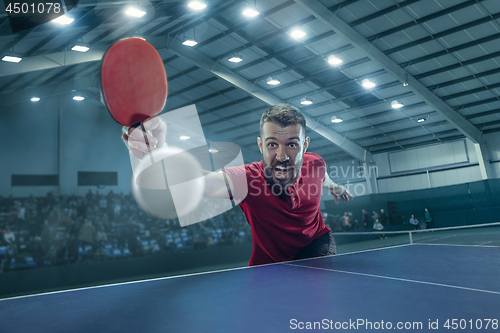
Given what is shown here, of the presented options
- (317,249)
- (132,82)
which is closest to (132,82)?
(132,82)

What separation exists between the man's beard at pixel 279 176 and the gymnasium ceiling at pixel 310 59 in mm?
7877

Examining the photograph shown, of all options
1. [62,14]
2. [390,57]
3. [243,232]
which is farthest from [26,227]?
[390,57]

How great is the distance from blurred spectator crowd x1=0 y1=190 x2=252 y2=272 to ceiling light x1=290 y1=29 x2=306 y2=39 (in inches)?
284

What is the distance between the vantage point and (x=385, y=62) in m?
13.9

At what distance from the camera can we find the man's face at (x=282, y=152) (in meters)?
3.14

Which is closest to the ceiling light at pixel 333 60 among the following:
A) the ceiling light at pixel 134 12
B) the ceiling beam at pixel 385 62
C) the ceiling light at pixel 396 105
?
the ceiling beam at pixel 385 62

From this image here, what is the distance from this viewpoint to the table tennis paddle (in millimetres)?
2182

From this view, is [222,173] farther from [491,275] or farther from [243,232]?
[243,232]

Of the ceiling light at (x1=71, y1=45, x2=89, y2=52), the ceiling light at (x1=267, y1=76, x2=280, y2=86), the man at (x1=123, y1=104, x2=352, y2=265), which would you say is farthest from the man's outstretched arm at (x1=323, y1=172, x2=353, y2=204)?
the ceiling light at (x1=267, y1=76, x2=280, y2=86)

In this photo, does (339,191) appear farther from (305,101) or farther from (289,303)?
(305,101)

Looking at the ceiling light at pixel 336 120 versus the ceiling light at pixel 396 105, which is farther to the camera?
the ceiling light at pixel 336 120

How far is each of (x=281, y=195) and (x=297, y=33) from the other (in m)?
10.9

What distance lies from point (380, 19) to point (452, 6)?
2.10 m

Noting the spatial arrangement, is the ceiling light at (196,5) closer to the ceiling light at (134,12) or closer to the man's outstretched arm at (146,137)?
the ceiling light at (134,12)
